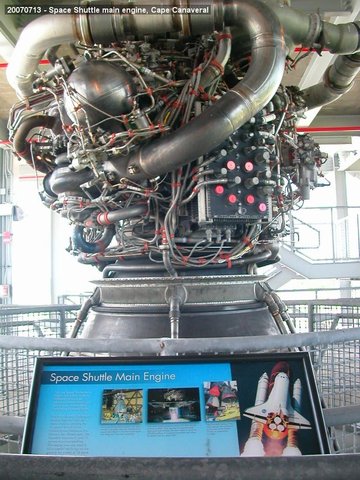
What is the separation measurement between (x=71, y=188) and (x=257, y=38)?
1.85 metres

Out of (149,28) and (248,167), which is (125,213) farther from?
(149,28)

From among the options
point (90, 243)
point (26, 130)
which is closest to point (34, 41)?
point (26, 130)

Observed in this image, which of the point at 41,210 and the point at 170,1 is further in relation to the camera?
the point at 41,210

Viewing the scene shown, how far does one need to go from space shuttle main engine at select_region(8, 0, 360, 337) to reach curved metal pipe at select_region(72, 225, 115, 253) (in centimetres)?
1

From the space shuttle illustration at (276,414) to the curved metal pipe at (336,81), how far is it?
133 inches

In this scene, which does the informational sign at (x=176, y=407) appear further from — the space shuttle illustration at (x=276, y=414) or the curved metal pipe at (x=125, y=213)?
the curved metal pipe at (x=125, y=213)

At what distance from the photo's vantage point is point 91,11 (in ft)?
9.37

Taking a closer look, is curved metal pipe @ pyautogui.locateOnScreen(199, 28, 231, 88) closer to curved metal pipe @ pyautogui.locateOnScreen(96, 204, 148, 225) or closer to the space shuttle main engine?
the space shuttle main engine

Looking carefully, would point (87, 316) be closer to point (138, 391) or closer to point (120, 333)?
point (120, 333)

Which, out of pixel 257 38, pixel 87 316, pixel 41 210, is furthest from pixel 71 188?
pixel 41 210

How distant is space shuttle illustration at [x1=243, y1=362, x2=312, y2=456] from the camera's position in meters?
1.61

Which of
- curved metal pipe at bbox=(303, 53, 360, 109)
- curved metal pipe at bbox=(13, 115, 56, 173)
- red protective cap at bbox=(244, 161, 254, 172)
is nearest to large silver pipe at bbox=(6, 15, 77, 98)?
curved metal pipe at bbox=(13, 115, 56, 173)

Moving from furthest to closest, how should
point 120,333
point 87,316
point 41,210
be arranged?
1. point 41,210
2. point 87,316
3. point 120,333

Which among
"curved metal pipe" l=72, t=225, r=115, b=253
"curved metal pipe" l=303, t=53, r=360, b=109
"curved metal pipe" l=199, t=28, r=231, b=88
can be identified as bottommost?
"curved metal pipe" l=72, t=225, r=115, b=253
